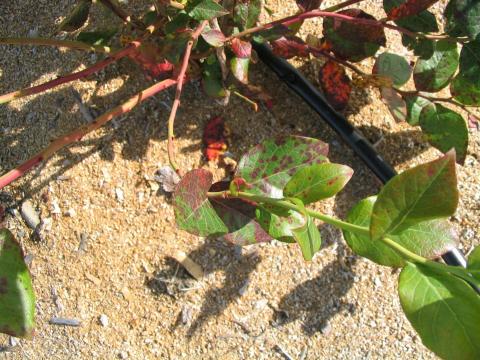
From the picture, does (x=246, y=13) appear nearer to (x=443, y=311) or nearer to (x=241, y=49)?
(x=241, y=49)

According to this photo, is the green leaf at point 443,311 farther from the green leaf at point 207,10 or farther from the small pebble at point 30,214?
the small pebble at point 30,214

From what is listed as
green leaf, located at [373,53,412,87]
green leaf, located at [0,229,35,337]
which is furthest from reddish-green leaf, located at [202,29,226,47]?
green leaf, located at [0,229,35,337]

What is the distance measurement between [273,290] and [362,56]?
1.68ft

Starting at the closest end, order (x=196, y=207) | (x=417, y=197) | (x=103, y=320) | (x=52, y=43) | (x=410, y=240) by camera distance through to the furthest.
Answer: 1. (x=417, y=197)
2. (x=410, y=240)
3. (x=196, y=207)
4. (x=52, y=43)
5. (x=103, y=320)

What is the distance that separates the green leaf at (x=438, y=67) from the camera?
1.01 m

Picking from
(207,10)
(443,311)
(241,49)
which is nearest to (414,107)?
(241,49)

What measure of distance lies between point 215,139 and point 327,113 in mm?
250

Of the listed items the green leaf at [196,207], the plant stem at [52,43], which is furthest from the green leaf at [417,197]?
the plant stem at [52,43]

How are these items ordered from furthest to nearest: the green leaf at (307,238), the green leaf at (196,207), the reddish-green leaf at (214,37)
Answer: the reddish-green leaf at (214,37)
the green leaf at (196,207)
the green leaf at (307,238)

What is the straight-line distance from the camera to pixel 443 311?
0.56 meters

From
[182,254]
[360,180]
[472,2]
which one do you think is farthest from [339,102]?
[182,254]

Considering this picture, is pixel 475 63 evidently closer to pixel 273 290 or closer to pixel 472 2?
pixel 472 2

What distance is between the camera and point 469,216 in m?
1.19

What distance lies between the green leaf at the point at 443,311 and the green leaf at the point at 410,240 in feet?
0.24
